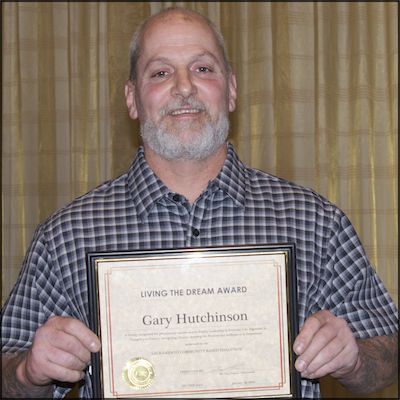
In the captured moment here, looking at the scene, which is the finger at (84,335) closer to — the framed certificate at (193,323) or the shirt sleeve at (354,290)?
the framed certificate at (193,323)

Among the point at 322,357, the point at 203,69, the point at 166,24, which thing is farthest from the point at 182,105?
the point at 322,357

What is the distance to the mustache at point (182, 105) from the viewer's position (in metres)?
1.65

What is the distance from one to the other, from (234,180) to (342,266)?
31cm

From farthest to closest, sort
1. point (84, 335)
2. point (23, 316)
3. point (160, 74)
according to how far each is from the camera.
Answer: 1. point (160, 74)
2. point (23, 316)
3. point (84, 335)

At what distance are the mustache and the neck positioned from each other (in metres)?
0.11

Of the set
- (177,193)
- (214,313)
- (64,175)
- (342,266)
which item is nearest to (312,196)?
(342,266)

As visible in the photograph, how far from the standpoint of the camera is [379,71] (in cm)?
288

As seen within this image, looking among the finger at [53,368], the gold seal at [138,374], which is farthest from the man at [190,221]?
the gold seal at [138,374]

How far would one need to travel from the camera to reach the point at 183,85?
1645 mm

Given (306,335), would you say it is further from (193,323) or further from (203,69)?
(203,69)

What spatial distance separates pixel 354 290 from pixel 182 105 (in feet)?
1.82

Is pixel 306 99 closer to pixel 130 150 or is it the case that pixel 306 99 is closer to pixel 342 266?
pixel 130 150

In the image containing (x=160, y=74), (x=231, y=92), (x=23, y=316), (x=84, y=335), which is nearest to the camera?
(x=84, y=335)

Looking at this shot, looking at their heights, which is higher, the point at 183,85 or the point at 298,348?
the point at 183,85
